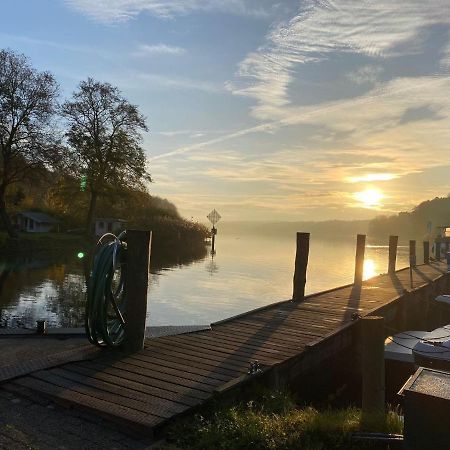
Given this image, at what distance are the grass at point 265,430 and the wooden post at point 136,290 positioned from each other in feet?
8.50

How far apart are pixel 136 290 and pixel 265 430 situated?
381 centimetres

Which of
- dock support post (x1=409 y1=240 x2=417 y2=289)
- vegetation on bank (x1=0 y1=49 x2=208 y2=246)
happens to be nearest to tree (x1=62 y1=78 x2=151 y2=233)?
vegetation on bank (x1=0 y1=49 x2=208 y2=246)

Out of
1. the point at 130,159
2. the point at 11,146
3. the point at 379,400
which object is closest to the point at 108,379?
the point at 379,400

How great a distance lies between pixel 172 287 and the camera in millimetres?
26672

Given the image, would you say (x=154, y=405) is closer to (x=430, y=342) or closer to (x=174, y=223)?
(x=430, y=342)

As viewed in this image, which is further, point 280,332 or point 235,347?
point 280,332

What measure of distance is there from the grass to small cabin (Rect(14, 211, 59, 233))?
5919 centimetres

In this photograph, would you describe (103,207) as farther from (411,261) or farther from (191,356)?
(191,356)

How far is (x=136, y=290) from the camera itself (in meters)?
8.41

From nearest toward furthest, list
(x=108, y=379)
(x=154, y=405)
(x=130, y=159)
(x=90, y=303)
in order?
(x=154, y=405), (x=108, y=379), (x=90, y=303), (x=130, y=159)

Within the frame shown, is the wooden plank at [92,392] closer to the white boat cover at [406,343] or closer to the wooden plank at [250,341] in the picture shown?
the wooden plank at [250,341]

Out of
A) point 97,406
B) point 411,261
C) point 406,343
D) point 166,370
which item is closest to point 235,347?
point 166,370

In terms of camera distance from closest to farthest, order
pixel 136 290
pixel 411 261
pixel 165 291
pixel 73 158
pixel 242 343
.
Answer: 1. pixel 136 290
2. pixel 242 343
3. pixel 165 291
4. pixel 411 261
5. pixel 73 158

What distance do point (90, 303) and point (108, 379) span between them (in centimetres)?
137
